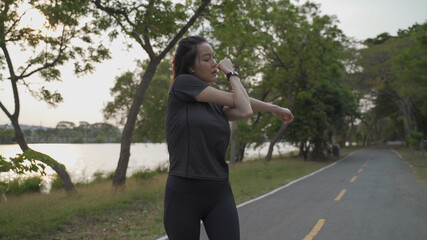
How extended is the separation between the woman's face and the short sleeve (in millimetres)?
98

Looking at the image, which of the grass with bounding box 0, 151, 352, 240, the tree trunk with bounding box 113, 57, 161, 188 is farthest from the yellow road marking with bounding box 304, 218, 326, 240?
the tree trunk with bounding box 113, 57, 161, 188

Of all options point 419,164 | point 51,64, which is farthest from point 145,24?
point 419,164

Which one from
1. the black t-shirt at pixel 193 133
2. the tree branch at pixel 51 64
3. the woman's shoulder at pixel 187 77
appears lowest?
the black t-shirt at pixel 193 133

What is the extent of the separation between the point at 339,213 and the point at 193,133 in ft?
20.5

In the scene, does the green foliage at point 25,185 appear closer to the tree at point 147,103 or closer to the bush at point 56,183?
the bush at point 56,183

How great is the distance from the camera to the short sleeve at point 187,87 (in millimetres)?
1813

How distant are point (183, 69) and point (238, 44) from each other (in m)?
18.4

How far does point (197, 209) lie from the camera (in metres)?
1.85

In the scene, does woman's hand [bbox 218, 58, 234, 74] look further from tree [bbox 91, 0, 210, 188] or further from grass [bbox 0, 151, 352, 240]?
tree [bbox 91, 0, 210, 188]

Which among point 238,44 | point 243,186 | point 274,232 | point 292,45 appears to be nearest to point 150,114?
point 238,44

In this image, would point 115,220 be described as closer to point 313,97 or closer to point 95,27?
point 95,27

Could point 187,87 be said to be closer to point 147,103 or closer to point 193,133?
point 193,133

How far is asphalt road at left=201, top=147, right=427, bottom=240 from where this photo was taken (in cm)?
549

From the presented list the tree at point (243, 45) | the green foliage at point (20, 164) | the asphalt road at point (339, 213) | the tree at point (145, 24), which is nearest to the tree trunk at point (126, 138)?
the tree at point (145, 24)
